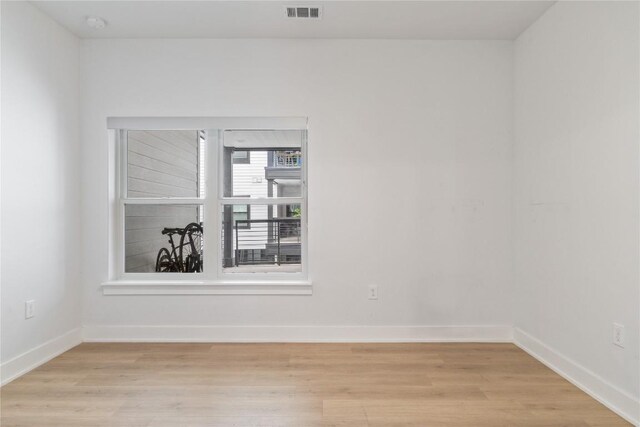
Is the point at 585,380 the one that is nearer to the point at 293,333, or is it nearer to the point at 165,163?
the point at 293,333

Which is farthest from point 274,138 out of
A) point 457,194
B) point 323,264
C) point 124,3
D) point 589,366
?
point 589,366

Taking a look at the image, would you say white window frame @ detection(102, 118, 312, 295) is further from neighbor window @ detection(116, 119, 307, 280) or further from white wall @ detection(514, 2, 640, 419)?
white wall @ detection(514, 2, 640, 419)

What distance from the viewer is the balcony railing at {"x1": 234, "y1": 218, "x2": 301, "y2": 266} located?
3.27 metres

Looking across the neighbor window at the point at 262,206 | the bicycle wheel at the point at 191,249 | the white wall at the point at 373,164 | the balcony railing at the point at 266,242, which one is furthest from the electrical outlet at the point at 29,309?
the balcony railing at the point at 266,242

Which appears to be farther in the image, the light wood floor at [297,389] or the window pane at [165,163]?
the window pane at [165,163]

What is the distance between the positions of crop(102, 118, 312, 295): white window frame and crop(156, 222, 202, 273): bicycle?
9cm

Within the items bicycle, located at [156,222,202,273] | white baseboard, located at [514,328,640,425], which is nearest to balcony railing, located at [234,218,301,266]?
bicycle, located at [156,222,202,273]

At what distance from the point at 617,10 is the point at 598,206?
1.14 m

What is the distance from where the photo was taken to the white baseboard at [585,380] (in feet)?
6.46

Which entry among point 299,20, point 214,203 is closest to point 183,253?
point 214,203

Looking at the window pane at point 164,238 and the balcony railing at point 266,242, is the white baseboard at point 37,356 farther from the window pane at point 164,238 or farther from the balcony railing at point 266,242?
the balcony railing at point 266,242

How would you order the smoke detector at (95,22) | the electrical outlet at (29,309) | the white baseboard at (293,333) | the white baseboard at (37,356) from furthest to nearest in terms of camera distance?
the white baseboard at (293,333), the smoke detector at (95,22), the electrical outlet at (29,309), the white baseboard at (37,356)

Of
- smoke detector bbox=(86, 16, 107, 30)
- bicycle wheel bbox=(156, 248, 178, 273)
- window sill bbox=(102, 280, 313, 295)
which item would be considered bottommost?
window sill bbox=(102, 280, 313, 295)

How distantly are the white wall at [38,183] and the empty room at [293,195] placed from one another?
0.02m
